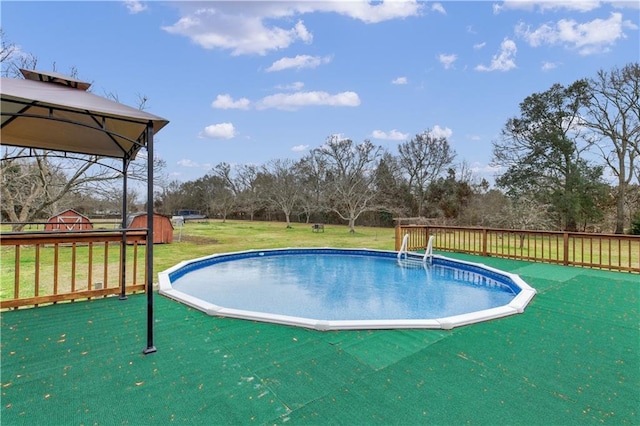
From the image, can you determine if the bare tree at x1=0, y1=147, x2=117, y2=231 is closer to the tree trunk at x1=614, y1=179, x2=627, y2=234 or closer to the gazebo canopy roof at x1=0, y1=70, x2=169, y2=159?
the gazebo canopy roof at x1=0, y1=70, x2=169, y2=159

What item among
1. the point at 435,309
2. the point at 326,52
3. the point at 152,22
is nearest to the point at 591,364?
the point at 435,309

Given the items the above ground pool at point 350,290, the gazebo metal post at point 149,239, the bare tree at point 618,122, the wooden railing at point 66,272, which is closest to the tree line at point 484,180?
the bare tree at point 618,122

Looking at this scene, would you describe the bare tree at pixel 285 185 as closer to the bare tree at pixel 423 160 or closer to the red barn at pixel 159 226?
the bare tree at pixel 423 160

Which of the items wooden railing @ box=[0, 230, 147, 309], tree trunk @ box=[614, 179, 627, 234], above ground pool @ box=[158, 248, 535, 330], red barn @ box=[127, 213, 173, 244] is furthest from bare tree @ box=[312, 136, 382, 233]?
wooden railing @ box=[0, 230, 147, 309]

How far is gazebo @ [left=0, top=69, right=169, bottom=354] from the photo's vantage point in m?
2.37

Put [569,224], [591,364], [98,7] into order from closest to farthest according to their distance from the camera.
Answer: [591,364] < [98,7] < [569,224]

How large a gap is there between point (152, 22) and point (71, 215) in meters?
8.66

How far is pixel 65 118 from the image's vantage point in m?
3.13

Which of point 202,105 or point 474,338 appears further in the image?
point 202,105

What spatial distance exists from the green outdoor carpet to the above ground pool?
28 cm

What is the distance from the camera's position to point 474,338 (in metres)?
3.16

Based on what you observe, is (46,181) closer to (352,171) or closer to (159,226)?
(159,226)

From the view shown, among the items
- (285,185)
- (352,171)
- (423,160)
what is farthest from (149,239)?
(423,160)

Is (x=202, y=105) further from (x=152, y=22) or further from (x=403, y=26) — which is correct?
(x=403, y=26)
